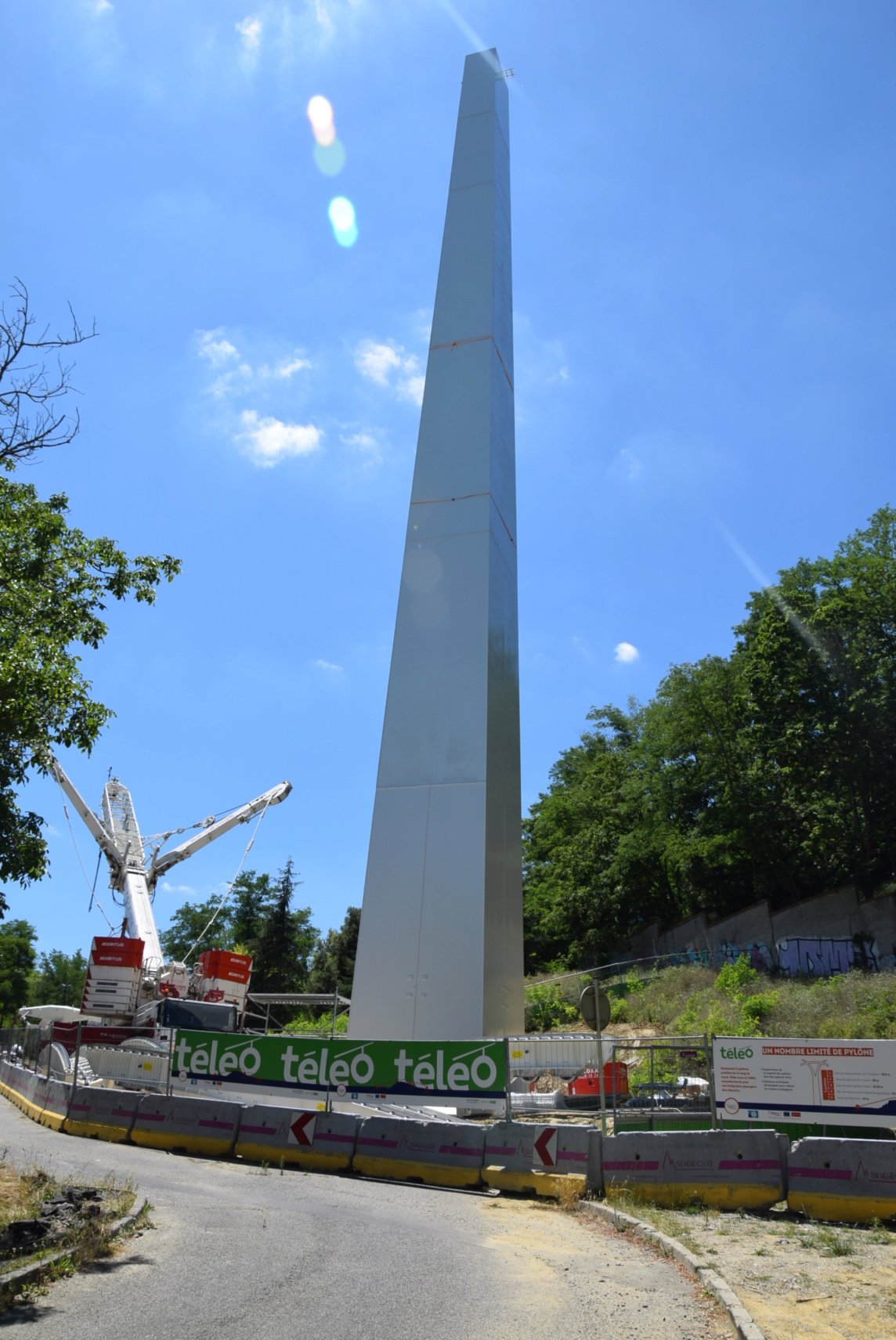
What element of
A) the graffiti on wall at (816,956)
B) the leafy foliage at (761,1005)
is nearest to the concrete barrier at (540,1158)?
the leafy foliage at (761,1005)

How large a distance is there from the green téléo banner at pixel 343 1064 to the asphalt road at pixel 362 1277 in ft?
6.00

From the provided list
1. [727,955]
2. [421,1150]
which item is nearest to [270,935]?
[727,955]

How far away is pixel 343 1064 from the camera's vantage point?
13.1 m

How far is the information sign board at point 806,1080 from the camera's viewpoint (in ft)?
39.9

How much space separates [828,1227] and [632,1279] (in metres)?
2.97

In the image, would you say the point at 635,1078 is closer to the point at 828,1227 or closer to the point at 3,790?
the point at 828,1227

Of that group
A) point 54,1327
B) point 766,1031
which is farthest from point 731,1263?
point 766,1031

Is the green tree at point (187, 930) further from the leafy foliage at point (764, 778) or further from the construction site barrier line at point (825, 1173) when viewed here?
the construction site barrier line at point (825, 1173)

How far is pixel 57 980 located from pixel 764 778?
366ft

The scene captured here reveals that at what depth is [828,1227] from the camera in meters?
8.82

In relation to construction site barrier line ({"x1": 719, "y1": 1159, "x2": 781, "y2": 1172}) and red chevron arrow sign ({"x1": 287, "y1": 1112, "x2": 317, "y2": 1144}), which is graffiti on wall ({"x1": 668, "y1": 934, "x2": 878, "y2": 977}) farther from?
red chevron arrow sign ({"x1": 287, "y1": 1112, "x2": 317, "y2": 1144})

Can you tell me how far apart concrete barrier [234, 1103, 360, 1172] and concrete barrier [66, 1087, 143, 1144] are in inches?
100

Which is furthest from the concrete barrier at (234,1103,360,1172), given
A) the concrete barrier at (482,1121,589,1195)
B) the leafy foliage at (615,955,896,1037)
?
the leafy foliage at (615,955,896,1037)

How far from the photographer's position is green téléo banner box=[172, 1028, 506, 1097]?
12016 mm
